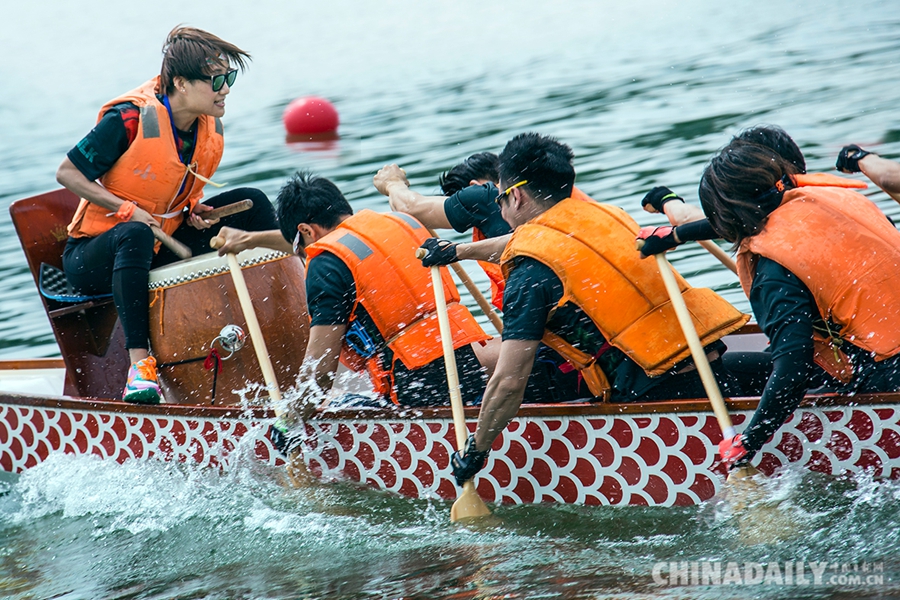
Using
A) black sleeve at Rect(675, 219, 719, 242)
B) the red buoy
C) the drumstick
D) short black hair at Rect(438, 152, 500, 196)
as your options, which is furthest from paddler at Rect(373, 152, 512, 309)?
the red buoy

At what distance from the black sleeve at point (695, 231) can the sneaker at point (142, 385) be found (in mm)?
2615

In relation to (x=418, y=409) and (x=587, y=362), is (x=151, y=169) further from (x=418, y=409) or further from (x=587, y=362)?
(x=587, y=362)

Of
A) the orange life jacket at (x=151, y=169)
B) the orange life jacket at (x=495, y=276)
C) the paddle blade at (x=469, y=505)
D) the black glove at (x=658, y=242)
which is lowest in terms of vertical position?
the paddle blade at (x=469, y=505)

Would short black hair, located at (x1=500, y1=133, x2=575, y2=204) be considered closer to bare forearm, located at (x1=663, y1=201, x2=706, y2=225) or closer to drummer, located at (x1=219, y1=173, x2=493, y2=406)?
bare forearm, located at (x1=663, y1=201, x2=706, y2=225)

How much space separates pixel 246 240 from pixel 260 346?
506mm

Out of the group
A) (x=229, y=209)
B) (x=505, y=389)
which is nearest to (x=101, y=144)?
(x=229, y=209)

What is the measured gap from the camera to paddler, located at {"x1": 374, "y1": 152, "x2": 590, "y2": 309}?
438 centimetres

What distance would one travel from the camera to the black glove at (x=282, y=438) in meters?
4.61

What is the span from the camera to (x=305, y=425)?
466cm

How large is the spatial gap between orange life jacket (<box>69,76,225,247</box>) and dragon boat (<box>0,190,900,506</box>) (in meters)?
0.41

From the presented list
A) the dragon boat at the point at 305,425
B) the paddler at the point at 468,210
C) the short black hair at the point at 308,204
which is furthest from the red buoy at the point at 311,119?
the short black hair at the point at 308,204

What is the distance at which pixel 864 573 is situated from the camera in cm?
331

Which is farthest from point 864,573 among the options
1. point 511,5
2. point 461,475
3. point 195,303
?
point 511,5

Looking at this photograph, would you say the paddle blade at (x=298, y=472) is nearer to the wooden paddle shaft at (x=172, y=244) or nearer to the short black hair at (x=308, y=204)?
the short black hair at (x=308, y=204)
